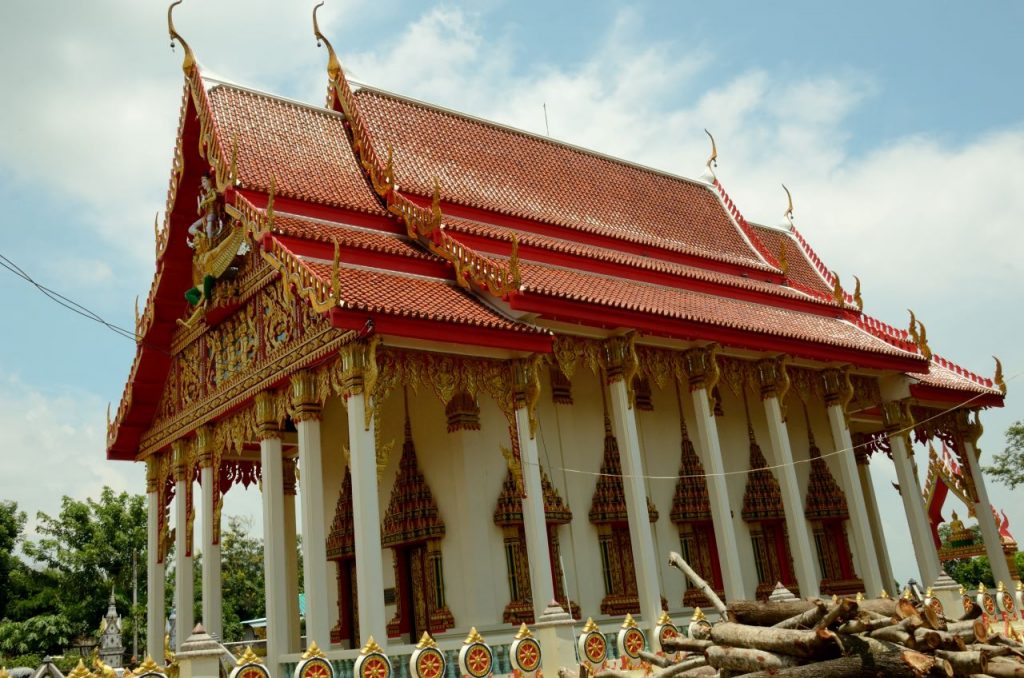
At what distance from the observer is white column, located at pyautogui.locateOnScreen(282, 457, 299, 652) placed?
11.8 m

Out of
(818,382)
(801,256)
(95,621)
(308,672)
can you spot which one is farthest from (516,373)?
(95,621)

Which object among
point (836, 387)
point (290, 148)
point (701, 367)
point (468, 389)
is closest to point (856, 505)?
point (836, 387)

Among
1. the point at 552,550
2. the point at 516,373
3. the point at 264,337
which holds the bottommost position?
the point at 552,550

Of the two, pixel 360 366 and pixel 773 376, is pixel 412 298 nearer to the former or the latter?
pixel 360 366

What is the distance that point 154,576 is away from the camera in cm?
1350

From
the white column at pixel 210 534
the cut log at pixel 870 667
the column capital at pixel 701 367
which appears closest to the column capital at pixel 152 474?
the white column at pixel 210 534

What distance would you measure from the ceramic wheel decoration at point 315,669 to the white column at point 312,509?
247cm

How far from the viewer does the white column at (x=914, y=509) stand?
14297mm

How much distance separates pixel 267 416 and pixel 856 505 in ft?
27.1

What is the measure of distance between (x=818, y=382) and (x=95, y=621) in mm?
21567

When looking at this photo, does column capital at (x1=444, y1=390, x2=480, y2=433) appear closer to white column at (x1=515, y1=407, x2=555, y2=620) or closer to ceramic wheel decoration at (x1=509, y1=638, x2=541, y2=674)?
white column at (x1=515, y1=407, x2=555, y2=620)

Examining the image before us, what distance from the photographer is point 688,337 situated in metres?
12.0

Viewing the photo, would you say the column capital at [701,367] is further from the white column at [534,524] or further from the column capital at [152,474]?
the column capital at [152,474]

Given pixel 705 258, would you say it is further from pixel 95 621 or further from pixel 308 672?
pixel 95 621
